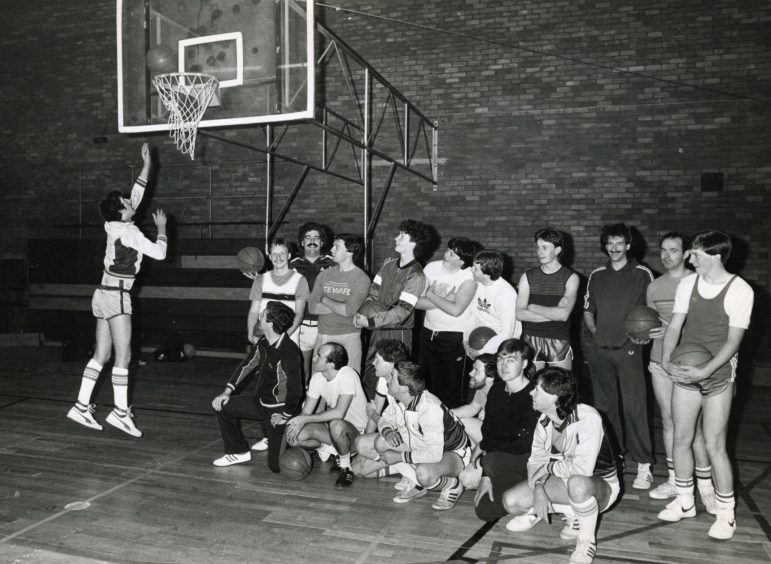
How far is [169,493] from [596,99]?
7194 millimetres

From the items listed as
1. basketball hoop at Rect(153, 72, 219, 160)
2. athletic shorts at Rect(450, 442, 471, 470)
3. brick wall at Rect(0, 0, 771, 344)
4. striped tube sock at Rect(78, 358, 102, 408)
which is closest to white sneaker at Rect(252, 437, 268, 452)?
striped tube sock at Rect(78, 358, 102, 408)

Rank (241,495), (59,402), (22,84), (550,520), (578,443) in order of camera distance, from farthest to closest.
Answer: (22,84), (59,402), (241,495), (550,520), (578,443)

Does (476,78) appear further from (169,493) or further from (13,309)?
(13,309)

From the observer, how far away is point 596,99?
8547 millimetres

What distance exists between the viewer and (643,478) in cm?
427

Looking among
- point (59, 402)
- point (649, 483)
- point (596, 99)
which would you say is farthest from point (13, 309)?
point (649, 483)

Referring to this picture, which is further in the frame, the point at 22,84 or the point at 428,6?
the point at 22,84

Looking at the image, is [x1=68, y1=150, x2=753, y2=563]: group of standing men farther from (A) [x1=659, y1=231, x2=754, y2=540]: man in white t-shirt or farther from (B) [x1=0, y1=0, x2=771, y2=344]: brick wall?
(B) [x1=0, y1=0, x2=771, y2=344]: brick wall

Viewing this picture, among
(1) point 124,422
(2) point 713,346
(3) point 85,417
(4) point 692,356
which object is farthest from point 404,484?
(3) point 85,417

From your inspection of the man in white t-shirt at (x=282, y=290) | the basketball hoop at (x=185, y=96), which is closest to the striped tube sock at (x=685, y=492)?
the man in white t-shirt at (x=282, y=290)

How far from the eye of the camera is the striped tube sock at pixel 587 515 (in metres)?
3.21

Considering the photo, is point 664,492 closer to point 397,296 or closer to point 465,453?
point 465,453

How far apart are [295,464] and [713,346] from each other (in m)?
2.67

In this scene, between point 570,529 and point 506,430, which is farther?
point 506,430
